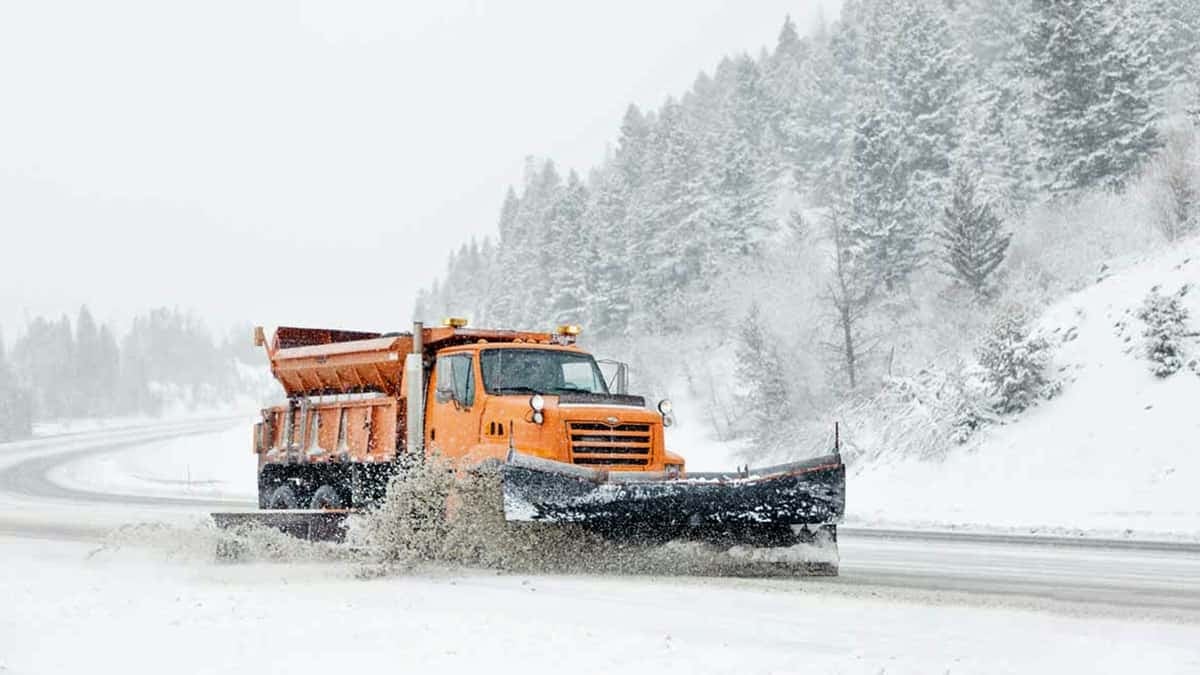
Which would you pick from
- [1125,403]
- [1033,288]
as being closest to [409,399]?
[1125,403]

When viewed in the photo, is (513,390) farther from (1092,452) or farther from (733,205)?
(733,205)

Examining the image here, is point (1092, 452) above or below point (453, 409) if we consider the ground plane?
below

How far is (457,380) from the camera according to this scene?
13336 mm

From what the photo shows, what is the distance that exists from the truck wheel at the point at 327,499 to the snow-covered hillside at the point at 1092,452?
9.42m

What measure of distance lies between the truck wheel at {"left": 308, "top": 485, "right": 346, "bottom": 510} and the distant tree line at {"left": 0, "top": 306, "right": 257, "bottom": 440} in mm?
74159

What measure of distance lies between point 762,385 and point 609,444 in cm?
2563

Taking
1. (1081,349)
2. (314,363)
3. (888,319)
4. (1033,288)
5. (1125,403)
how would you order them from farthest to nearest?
1. (888,319)
2. (1033,288)
3. (1081,349)
4. (1125,403)
5. (314,363)

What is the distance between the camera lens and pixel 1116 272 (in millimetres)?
26328

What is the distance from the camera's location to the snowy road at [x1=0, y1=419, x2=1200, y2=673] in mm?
7152

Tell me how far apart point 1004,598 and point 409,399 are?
6.90 meters

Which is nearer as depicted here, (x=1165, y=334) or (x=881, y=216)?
(x=1165, y=334)

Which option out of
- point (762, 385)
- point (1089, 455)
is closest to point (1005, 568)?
point (1089, 455)

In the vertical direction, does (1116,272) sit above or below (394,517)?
above

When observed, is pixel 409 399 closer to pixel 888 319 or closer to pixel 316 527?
pixel 316 527
